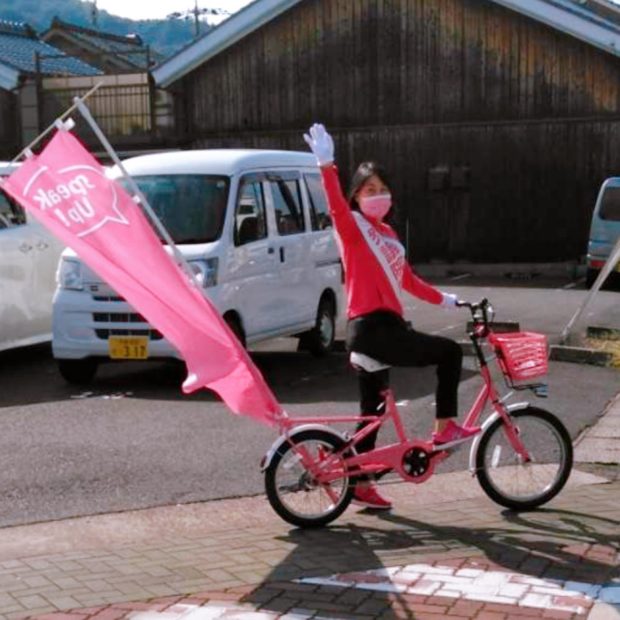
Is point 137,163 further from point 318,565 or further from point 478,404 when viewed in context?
point 318,565

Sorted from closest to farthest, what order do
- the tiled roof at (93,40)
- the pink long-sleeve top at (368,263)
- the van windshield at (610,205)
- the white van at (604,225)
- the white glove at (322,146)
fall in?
1. the white glove at (322,146)
2. the pink long-sleeve top at (368,263)
3. the white van at (604,225)
4. the van windshield at (610,205)
5. the tiled roof at (93,40)

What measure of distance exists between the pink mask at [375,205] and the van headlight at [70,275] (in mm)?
4324

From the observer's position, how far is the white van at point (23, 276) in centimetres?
1047

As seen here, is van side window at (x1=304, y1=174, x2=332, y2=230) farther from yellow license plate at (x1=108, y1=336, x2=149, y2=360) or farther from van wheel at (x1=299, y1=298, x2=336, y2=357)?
yellow license plate at (x1=108, y1=336, x2=149, y2=360)

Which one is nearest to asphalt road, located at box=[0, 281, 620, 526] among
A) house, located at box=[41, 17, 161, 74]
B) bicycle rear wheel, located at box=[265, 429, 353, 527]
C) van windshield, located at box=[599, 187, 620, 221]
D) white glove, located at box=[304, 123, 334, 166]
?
bicycle rear wheel, located at box=[265, 429, 353, 527]

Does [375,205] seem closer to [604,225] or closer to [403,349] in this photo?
[403,349]

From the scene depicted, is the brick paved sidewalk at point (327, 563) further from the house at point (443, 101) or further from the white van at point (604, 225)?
the house at point (443, 101)

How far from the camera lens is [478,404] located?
5.89 m

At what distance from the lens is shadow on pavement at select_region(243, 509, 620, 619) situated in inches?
183

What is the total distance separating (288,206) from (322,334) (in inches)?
55.6

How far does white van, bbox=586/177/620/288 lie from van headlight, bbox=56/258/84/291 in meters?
11.3

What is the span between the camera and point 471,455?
5.89 metres

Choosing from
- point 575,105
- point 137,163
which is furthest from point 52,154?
point 575,105

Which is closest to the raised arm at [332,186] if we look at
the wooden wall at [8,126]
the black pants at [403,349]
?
the black pants at [403,349]
